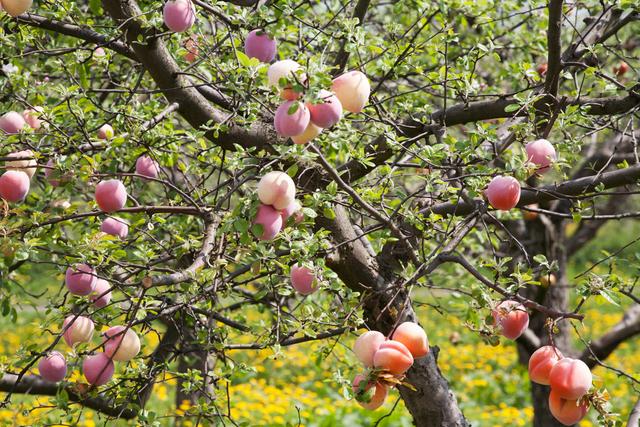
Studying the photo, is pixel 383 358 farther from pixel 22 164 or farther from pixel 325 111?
pixel 22 164

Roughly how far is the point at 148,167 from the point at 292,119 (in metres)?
0.84

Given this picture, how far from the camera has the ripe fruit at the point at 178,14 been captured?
165 centimetres

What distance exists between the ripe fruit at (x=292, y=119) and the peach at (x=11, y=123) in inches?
39.4

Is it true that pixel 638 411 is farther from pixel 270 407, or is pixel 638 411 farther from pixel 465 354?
pixel 465 354

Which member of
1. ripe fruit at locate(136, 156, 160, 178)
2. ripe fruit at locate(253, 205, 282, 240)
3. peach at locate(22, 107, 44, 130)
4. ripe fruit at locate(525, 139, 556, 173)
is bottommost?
ripe fruit at locate(525, 139, 556, 173)

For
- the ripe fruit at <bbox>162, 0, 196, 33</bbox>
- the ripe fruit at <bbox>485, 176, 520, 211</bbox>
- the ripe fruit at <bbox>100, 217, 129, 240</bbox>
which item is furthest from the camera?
the ripe fruit at <bbox>100, 217, 129, 240</bbox>

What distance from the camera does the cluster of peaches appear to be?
4.29ft

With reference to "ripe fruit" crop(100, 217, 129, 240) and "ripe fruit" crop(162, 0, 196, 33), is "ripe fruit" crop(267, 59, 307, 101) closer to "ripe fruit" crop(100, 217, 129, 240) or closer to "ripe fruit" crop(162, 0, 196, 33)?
"ripe fruit" crop(162, 0, 196, 33)

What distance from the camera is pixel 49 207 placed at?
239 cm

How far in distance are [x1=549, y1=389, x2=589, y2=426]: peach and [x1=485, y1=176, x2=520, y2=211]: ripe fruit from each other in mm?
390

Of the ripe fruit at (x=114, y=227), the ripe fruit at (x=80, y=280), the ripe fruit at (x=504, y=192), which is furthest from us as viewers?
the ripe fruit at (x=114, y=227)

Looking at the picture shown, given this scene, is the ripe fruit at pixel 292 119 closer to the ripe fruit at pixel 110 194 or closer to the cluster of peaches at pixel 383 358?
the cluster of peaches at pixel 383 358

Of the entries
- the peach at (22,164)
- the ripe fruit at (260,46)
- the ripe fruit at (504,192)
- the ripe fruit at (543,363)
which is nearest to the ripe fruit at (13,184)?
the peach at (22,164)

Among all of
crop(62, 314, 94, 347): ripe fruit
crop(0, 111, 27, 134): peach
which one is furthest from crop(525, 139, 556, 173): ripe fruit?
crop(0, 111, 27, 134): peach
